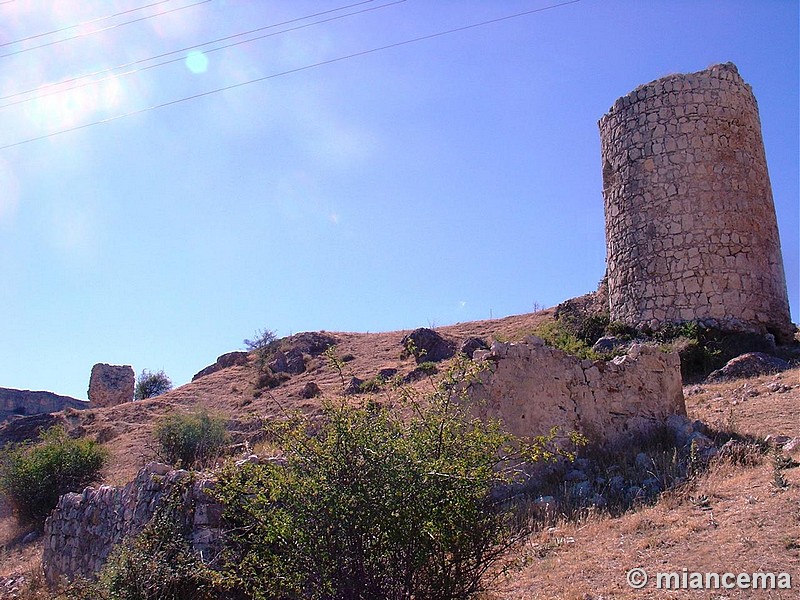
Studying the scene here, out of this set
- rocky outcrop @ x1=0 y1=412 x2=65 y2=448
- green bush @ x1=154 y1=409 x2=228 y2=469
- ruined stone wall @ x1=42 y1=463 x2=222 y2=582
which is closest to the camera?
ruined stone wall @ x1=42 y1=463 x2=222 y2=582

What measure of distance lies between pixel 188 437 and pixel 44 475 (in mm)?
2519

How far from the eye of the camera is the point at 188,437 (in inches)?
538

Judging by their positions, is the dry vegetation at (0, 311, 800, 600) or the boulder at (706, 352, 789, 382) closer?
the dry vegetation at (0, 311, 800, 600)

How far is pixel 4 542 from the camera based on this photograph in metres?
11.8

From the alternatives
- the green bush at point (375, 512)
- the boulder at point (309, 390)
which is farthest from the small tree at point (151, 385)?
the green bush at point (375, 512)

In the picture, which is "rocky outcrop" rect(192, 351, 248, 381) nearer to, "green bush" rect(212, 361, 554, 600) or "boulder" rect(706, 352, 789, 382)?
"boulder" rect(706, 352, 789, 382)

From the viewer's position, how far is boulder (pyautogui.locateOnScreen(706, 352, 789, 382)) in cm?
1197

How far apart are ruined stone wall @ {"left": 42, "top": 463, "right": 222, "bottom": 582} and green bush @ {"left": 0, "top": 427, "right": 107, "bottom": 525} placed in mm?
4110

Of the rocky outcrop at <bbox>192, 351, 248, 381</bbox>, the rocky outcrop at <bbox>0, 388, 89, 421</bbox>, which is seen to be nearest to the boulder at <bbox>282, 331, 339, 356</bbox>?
the rocky outcrop at <bbox>192, 351, 248, 381</bbox>

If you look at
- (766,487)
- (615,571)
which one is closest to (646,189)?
(766,487)

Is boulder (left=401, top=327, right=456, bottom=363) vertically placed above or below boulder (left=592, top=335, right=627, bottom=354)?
above

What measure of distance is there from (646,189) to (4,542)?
525 inches

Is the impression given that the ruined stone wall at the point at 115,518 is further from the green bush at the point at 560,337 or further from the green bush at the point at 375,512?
the green bush at the point at 560,337

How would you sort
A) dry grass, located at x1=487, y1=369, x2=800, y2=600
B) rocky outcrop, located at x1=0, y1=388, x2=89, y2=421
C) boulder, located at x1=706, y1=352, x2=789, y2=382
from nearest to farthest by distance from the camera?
dry grass, located at x1=487, y1=369, x2=800, y2=600 → boulder, located at x1=706, y1=352, x2=789, y2=382 → rocky outcrop, located at x1=0, y1=388, x2=89, y2=421
